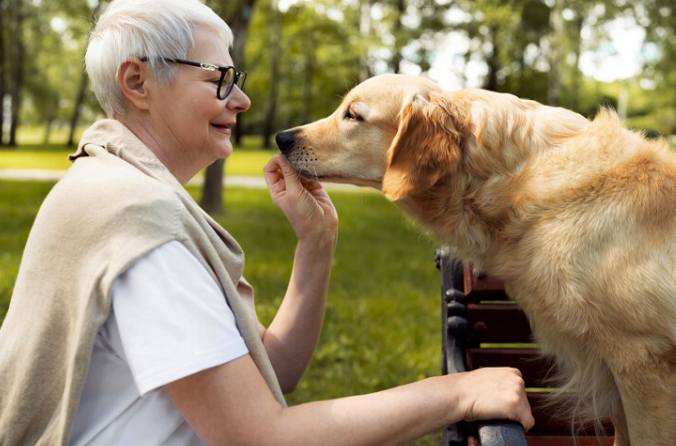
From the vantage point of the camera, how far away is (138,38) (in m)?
1.81

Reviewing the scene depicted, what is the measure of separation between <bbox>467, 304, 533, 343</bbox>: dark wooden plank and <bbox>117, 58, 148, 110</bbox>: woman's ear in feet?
4.49

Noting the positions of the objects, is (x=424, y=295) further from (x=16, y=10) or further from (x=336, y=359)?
(x=16, y=10)

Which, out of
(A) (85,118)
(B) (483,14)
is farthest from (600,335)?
(A) (85,118)

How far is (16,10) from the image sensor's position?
1217 inches

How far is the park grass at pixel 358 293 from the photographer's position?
4.70 meters

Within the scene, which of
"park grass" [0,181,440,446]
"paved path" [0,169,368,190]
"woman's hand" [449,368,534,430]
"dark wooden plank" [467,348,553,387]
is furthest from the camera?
"paved path" [0,169,368,190]

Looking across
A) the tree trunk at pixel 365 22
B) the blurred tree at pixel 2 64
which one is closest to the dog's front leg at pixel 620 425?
the tree trunk at pixel 365 22

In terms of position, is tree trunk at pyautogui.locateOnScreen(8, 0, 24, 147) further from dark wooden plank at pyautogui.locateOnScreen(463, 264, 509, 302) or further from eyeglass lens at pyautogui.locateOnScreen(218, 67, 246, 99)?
eyeglass lens at pyautogui.locateOnScreen(218, 67, 246, 99)

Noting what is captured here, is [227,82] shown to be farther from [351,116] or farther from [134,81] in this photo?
[351,116]

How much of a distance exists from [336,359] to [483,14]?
34.5 ft

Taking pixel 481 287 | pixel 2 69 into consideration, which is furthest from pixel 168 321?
pixel 2 69

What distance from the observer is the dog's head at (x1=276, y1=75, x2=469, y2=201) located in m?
2.46

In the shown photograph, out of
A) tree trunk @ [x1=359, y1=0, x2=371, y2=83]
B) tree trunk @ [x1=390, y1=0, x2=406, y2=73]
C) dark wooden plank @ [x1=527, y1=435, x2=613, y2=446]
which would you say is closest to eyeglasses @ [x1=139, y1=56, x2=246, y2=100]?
dark wooden plank @ [x1=527, y1=435, x2=613, y2=446]

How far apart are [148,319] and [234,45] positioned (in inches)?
359
